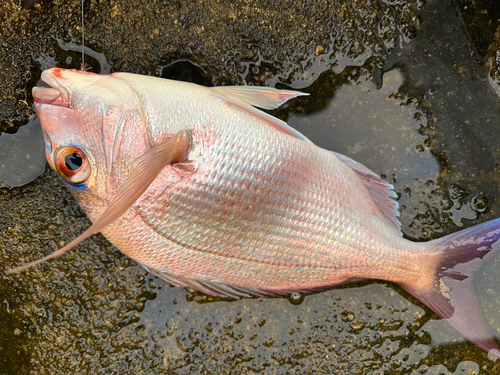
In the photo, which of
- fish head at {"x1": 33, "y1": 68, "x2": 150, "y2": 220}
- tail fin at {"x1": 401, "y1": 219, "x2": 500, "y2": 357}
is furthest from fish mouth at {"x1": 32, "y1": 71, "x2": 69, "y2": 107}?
tail fin at {"x1": 401, "y1": 219, "x2": 500, "y2": 357}

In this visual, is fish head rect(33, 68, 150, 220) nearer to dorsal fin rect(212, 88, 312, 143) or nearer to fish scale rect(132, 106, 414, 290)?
fish scale rect(132, 106, 414, 290)

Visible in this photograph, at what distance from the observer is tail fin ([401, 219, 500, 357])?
2.05m

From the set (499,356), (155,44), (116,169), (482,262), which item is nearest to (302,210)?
(116,169)

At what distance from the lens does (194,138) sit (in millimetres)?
1724

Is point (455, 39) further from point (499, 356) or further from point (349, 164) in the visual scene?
point (499, 356)

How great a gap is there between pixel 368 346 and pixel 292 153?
1.33 m

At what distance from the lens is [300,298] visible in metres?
2.28

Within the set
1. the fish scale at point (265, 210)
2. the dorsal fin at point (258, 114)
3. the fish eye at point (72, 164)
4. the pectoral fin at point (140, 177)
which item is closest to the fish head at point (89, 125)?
the fish eye at point (72, 164)

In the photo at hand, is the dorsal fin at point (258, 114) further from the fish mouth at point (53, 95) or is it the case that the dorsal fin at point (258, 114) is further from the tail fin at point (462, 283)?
the tail fin at point (462, 283)

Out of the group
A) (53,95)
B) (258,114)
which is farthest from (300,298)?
(53,95)

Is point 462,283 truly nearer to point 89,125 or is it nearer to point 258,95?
point 258,95

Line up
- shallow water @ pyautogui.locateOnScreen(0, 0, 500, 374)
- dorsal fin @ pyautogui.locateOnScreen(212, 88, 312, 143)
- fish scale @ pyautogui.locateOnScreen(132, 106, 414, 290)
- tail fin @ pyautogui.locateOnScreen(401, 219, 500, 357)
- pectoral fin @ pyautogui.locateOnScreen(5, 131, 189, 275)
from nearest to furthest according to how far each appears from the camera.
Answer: pectoral fin @ pyautogui.locateOnScreen(5, 131, 189, 275)
fish scale @ pyautogui.locateOnScreen(132, 106, 414, 290)
dorsal fin @ pyautogui.locateOnScreen(212, 88, 312, 143)
tail fin @ pyautogui.locateOnScreen(401, 219, 500, 357)
shallow water @ pyautogui.locateOnScreen(0, 0, 500, 374)

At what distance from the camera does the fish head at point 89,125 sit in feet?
5.40

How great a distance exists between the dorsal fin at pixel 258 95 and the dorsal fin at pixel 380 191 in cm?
45
